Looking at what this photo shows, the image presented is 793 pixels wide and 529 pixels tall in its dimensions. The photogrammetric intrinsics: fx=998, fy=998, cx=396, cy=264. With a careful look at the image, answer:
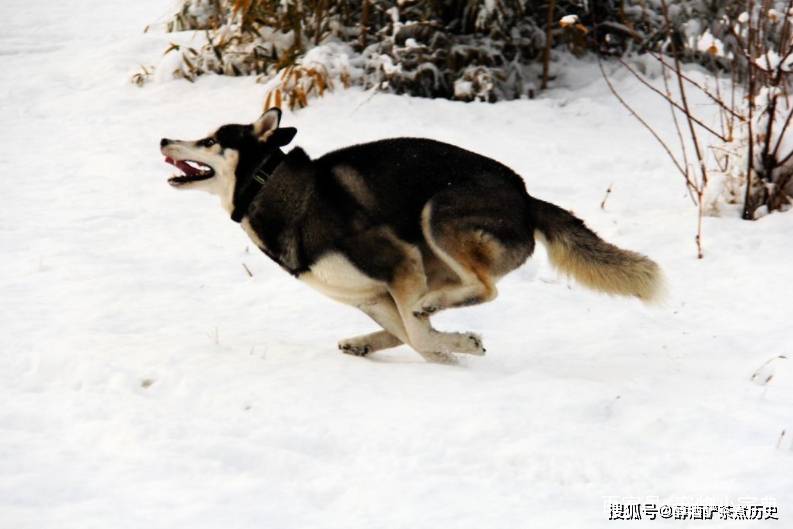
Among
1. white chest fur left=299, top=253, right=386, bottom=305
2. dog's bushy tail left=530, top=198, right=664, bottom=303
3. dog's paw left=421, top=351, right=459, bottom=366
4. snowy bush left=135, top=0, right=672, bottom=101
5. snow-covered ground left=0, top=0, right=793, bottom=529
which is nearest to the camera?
snow-covered ground left=0, top=0, right=793, bottom=529

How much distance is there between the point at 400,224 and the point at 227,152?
982 mm

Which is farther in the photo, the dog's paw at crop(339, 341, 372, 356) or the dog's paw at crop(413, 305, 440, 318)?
the dog's paw at crop(339, 341, 372, 356)

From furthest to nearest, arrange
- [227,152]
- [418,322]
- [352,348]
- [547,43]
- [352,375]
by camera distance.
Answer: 1. [547,43]
2. [352,348]
3. [227,152]
4. [418,322]
5. [352,375]

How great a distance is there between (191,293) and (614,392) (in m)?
3.12

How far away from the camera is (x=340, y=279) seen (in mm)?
4977

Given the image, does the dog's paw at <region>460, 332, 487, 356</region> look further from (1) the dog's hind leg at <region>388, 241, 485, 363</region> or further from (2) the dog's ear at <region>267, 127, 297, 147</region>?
(2) the dog's ear at <region>267, 127, 297, 147</region>

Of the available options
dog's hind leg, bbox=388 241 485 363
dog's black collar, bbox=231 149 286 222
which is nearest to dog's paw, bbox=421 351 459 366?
dog's hind leg, bbox=388 241 485 363

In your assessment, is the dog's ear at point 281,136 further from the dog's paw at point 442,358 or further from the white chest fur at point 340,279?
the dog's paw at point 442,358

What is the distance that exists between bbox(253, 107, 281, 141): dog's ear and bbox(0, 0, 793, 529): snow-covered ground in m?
1.14

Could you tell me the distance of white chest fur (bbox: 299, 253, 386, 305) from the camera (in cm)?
496

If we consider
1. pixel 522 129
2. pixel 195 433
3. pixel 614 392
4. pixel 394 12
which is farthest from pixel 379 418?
pixel 394 12

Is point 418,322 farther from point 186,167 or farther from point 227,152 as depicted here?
point 186,167

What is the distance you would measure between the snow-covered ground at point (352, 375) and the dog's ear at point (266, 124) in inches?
45.0

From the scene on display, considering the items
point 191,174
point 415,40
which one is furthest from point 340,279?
point 415,40
